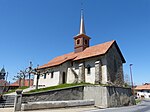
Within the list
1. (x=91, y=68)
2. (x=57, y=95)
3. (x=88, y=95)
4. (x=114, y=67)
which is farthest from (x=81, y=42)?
(x=57, y=95)

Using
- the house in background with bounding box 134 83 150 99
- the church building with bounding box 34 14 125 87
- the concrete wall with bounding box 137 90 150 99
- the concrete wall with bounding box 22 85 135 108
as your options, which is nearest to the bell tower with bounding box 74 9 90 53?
the church building with bounding box 34 14 125 87

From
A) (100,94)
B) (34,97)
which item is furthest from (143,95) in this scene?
(34,97)

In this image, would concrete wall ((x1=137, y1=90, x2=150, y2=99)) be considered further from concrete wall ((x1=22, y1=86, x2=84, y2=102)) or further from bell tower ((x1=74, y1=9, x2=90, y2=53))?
concrete wall ((x1=22, y1=86, x2=84, y2=102))

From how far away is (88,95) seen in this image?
65.7 ft

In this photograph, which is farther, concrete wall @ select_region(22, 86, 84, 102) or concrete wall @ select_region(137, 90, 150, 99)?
concrete wall @ select_region(137, 90, 150, 99)

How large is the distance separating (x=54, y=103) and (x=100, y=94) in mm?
7371

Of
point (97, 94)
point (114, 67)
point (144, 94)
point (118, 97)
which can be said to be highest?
point (114, 67)

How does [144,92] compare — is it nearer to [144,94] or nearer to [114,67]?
[144,94]

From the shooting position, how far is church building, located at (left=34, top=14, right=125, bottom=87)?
24656 millimetres

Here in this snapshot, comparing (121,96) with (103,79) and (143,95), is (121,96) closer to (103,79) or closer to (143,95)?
(103,79)

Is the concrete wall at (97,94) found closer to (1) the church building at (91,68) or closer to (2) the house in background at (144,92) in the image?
(1) the church building at (91,68)

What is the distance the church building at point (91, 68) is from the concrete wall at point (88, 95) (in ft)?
11.9

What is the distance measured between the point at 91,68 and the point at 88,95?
7.25 m

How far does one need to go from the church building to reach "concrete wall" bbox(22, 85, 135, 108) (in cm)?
363
